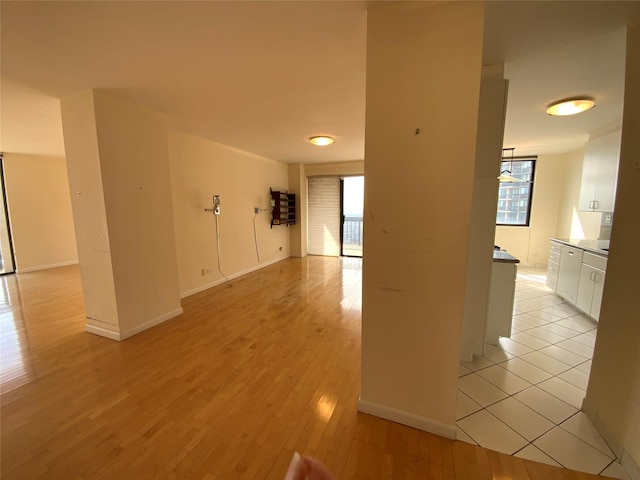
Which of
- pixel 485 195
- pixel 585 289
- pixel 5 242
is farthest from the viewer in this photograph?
pixel 5 242

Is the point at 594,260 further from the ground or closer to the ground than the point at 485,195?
closer to the ground

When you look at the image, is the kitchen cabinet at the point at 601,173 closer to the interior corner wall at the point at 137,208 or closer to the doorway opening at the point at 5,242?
the interior corner wall at the point at 137,208

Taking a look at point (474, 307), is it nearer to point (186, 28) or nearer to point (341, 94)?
point (341, 94)

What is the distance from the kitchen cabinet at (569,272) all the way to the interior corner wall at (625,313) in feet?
7.57

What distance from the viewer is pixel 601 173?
3354 millimetres

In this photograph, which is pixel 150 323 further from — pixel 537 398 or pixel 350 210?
pixel 350 210

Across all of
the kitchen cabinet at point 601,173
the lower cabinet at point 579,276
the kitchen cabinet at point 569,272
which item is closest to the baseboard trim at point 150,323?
the lower cabinet at point 579,276

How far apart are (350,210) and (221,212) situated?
11.0 ft

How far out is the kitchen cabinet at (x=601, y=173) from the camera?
3.11m

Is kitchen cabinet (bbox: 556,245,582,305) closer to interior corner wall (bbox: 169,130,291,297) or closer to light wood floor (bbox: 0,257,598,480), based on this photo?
light wood floor (bbox: 0,257,598,480)

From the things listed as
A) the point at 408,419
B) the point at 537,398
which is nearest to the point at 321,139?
the point at 408,419

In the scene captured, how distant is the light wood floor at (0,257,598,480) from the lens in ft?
4.52

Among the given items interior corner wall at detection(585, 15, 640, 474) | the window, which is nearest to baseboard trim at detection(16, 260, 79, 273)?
interior corner wall at detection(585, 15, 640, 474)

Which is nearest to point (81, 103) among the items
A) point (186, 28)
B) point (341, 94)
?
point (186, 28)
